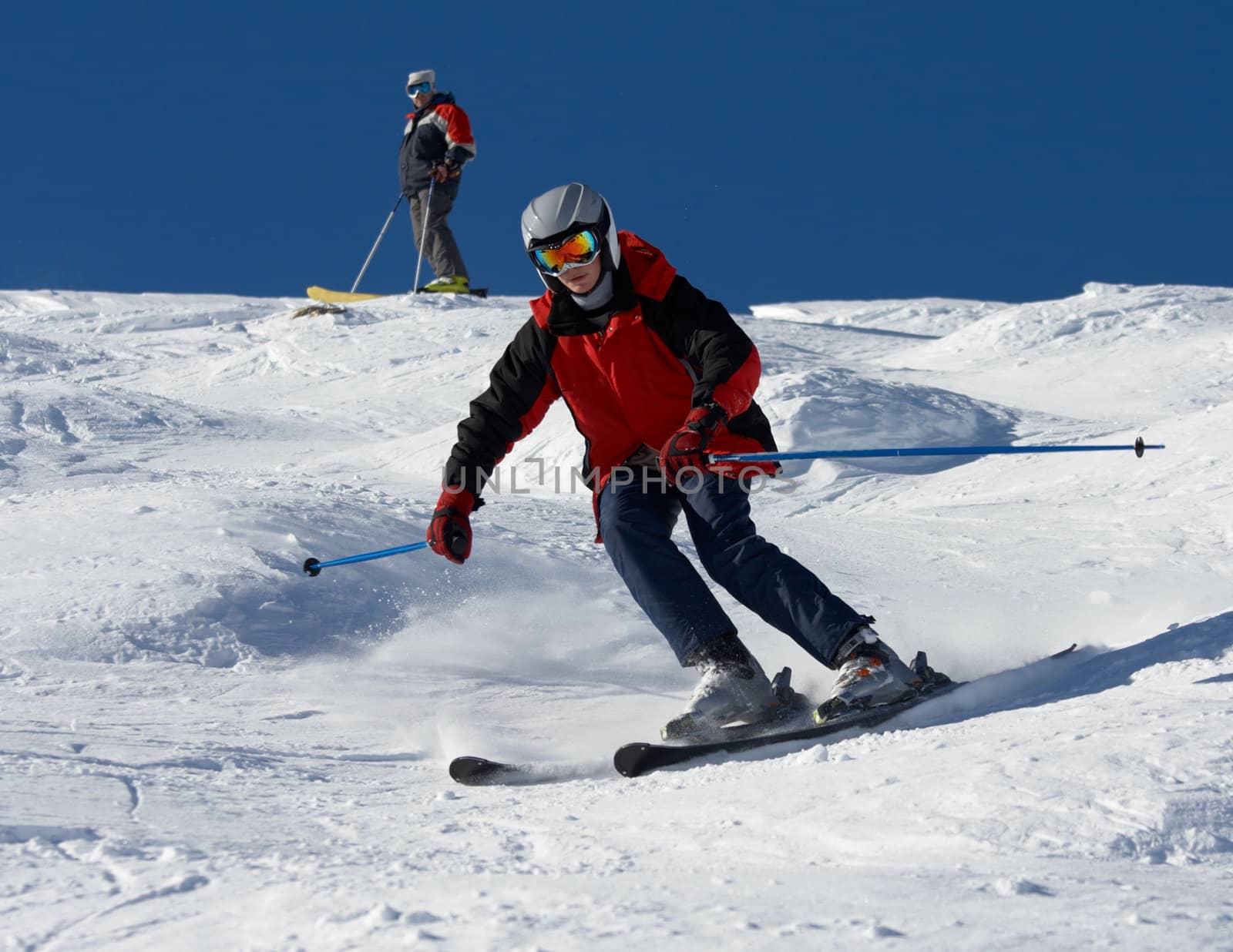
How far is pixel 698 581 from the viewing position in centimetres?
337

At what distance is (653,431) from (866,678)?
3.03 ft

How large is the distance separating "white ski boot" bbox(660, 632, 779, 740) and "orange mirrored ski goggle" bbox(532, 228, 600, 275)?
3.66ft

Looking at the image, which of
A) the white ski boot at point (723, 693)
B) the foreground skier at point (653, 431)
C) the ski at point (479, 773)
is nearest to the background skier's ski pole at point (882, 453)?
the foreground skier at point (653, 431)

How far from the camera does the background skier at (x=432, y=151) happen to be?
1430 cm

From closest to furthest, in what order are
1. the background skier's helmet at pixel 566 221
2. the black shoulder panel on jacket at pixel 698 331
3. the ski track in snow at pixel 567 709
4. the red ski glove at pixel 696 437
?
the ski track in snow at pixel 567 709
the red ski glove at pixel 696 437
the black shoulder panel on jacket at pixel 698 331
the background skier's helmet at pixel 566 221

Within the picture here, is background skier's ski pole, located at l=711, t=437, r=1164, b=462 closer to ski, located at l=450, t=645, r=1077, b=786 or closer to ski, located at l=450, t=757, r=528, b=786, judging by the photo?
ski, located at l=450, t=645, r=1077, b=786

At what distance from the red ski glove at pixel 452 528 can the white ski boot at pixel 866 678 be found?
108 centimetres

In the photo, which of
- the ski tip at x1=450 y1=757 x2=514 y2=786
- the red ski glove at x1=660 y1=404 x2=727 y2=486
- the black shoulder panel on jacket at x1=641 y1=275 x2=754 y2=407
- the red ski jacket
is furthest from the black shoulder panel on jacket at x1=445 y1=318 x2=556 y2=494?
the ski tip at x1=450 y1=757 x2=514 y2=786

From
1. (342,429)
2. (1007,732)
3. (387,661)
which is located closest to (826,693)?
(1007,732)

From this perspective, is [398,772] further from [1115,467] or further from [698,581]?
[1115,467]

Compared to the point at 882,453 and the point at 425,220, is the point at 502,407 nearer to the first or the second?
the point at 882,453

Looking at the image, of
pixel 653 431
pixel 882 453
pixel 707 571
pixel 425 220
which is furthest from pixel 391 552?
pixel 425 220

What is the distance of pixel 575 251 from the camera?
11.6 ft

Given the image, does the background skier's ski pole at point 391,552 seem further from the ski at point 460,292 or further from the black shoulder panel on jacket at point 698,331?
the ski at point 460,292
